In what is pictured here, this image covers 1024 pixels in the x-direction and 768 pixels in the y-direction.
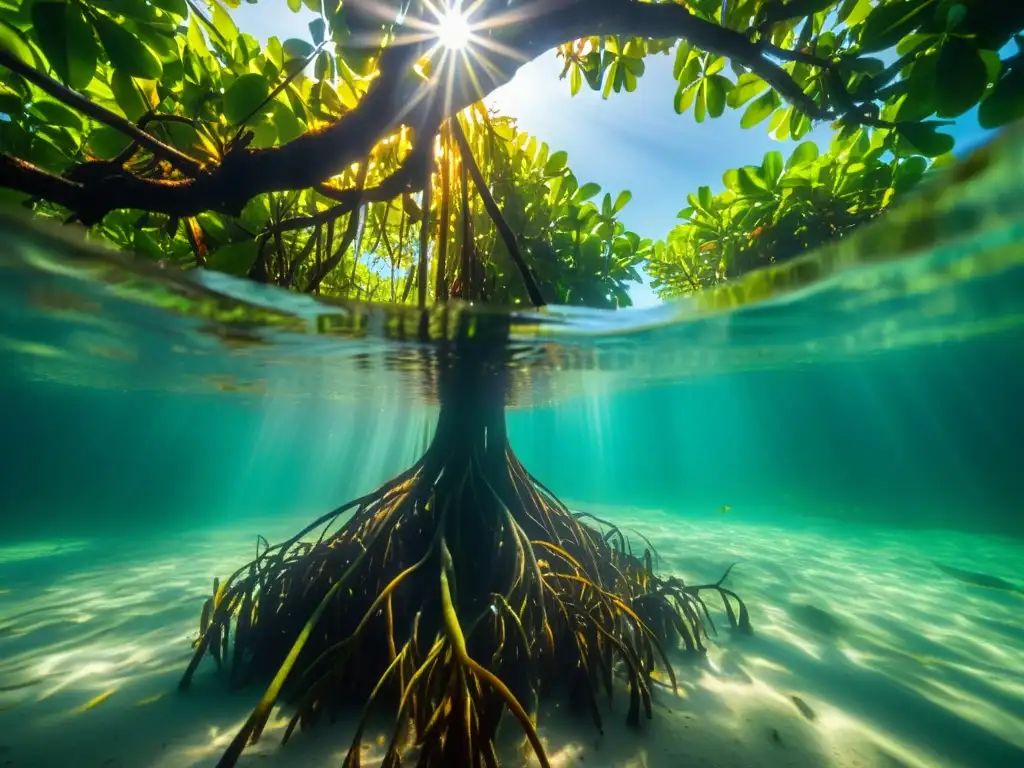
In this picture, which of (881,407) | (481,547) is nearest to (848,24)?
(481,547)

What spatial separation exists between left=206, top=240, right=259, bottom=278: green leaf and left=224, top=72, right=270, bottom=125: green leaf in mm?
541

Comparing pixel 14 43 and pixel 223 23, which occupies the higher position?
pixel 223 23

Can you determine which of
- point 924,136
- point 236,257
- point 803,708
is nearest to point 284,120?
point 236,257

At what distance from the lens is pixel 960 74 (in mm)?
1692

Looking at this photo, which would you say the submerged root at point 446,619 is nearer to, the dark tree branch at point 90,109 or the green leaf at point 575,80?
the dark tree branch at point 90,109

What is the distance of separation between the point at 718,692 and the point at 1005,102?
4.66 meters

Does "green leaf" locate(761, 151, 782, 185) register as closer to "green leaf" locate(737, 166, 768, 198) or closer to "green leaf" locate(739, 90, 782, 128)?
"green leaf" locate(737, 166, 768, 198)

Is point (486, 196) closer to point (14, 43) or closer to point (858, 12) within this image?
point (14, 43)

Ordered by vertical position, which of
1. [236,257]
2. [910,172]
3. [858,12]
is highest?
[858,12]

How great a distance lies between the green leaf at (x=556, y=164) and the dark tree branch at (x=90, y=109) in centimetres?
328

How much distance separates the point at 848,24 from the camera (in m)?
2.50

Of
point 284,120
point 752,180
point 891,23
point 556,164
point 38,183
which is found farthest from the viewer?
point 556,164

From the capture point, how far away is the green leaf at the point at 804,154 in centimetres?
385

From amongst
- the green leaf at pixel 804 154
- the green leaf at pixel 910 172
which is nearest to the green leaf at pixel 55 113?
the green leaf at pixel 804 154
